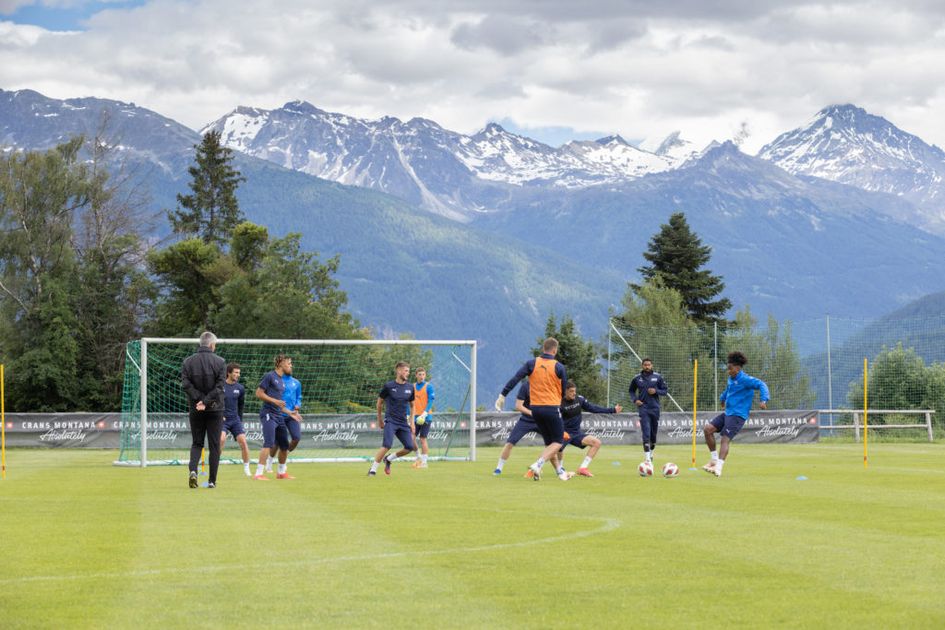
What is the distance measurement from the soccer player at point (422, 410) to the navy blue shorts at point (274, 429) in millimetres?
2594

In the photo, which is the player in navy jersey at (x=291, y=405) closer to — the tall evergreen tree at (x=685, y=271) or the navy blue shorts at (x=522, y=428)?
the navy blue shorts at (x=522, y=428)

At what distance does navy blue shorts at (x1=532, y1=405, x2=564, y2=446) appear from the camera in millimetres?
19359

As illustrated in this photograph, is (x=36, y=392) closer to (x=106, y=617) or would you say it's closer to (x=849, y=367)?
(x=849, y=367)

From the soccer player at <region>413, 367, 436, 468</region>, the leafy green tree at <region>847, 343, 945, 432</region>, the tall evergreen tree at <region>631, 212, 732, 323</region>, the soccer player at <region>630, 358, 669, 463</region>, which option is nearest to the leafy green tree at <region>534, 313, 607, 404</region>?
the tall evergreen tree at <region>631, 212, 732, 323</region>

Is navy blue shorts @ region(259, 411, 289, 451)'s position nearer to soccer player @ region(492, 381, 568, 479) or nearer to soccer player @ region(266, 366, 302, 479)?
soccer player @ region(266, 366, 302, 479)

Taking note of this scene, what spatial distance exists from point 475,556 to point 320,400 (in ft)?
103

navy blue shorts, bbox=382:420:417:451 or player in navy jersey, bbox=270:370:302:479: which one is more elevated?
player in navy jersey, bbox=270:370:302:479

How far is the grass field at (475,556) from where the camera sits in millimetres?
7902

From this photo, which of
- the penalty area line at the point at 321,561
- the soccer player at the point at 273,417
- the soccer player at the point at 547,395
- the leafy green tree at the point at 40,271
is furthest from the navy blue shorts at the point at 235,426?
the leafy green tree at the point at 40,271

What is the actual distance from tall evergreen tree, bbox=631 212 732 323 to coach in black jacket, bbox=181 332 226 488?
6306 cm

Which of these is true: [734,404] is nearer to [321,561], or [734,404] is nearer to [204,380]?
[204,380]

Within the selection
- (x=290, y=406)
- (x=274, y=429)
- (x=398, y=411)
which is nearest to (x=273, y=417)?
(x=274, y=429)

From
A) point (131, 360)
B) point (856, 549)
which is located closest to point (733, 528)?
point (856, 549)

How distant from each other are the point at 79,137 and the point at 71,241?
18.4ft
